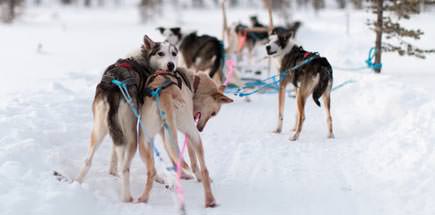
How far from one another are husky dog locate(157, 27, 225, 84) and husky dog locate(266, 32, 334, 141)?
2127mm

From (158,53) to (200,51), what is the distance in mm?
5183

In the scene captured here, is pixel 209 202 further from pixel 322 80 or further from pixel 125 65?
pixel 322 80

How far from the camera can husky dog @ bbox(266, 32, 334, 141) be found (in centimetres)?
697

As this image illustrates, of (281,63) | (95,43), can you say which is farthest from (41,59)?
(281,63)

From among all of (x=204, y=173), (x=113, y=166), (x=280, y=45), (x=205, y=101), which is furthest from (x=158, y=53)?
(x=280, y=45)

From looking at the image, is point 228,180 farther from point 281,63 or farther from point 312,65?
point 281,63

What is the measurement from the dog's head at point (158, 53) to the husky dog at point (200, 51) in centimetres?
463

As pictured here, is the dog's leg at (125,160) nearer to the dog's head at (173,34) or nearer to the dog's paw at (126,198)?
the dog's paw at (126,198)

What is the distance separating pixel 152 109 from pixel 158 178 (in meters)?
1.06

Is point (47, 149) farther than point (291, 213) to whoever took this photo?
Yes

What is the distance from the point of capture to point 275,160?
6.03 metres

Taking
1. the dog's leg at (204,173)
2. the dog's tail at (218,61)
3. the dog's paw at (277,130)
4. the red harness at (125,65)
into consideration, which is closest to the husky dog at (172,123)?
the dog's leg at (204,173)

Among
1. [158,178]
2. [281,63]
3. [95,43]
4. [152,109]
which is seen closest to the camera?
[152,109]

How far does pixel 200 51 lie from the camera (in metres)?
10.3
